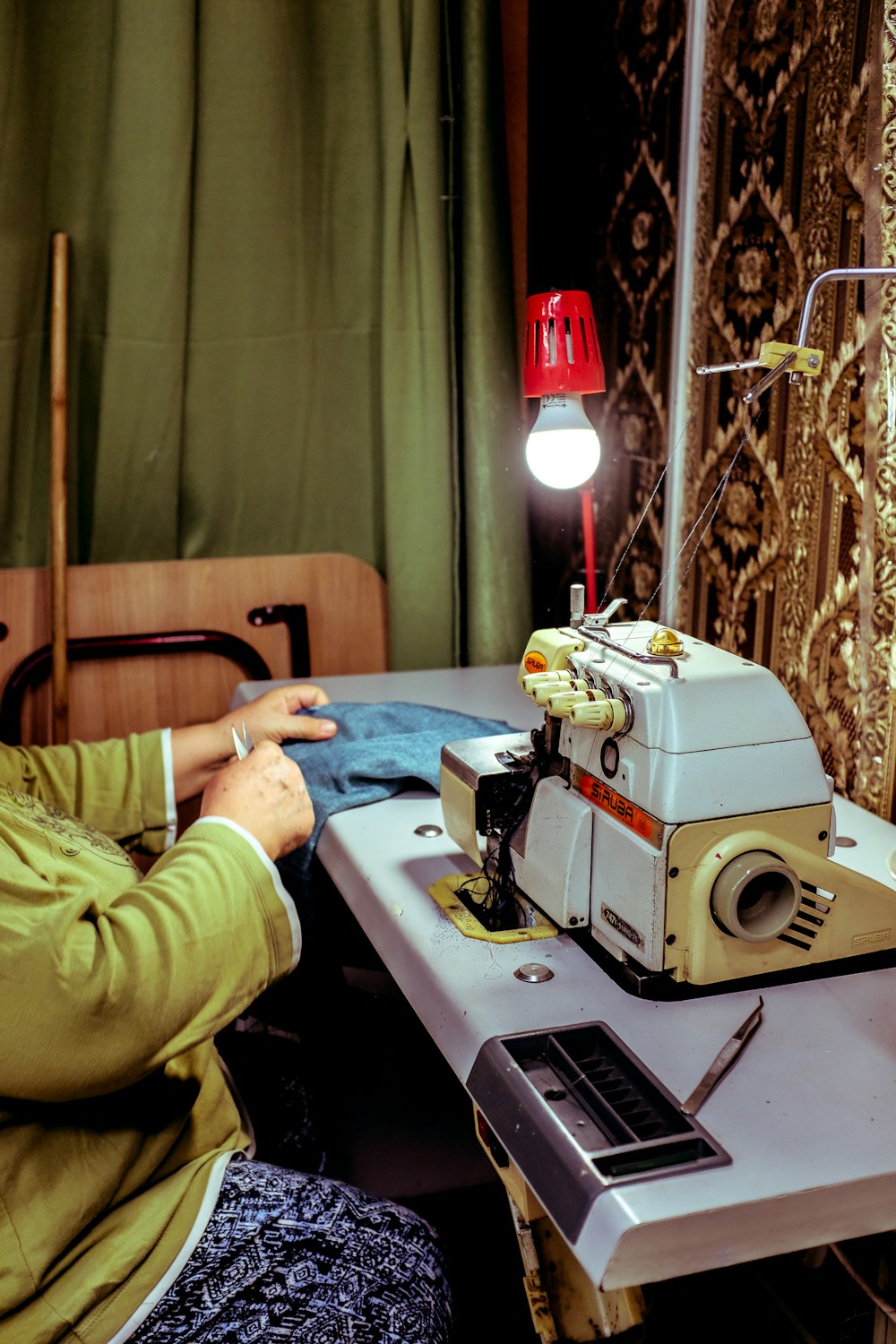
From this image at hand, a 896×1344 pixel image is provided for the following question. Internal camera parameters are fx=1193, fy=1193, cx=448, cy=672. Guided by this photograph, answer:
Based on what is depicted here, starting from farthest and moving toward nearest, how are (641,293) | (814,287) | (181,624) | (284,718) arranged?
(181,624) < (641,293) < (284,718) < (814,287)

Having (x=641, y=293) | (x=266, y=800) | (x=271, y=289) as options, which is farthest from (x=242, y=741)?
(x=271, y=289)

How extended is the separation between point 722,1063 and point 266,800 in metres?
0.50

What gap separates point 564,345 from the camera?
3.96 ft

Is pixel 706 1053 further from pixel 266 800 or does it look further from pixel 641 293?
pixel 641 293

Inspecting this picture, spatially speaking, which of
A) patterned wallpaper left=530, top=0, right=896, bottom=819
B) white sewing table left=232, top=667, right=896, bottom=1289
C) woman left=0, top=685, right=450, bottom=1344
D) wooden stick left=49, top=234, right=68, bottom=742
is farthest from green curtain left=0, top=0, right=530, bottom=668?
woman left=0, top=685, right=450, bottom=1344

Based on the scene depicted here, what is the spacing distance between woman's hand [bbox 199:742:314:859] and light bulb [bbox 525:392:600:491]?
410 mm

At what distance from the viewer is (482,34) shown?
2.07m

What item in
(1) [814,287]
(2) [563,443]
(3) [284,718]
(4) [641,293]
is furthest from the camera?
(4) [641,293]

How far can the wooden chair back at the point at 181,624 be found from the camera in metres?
2.08

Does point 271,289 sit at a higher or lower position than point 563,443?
higher

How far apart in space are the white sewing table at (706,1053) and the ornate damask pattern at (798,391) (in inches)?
8.6

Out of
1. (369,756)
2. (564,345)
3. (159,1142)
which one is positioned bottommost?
(159,1142)

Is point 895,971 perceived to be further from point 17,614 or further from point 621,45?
point 17,614

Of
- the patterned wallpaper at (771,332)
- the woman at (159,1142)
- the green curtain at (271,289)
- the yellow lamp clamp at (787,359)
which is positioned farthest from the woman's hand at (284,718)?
the yellow lamp clamp at (787,359)
